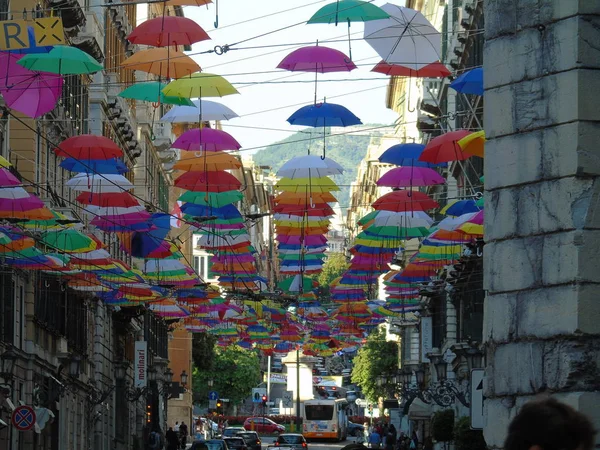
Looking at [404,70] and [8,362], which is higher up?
[404,70]

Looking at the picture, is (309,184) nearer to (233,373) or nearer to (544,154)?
(544,154)

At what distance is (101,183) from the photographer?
98.2 feet

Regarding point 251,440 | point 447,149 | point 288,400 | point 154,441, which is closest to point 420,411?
point 251,440

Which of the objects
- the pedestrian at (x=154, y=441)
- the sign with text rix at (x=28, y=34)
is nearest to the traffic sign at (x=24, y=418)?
the sign with text rix at (x=28, y=34)

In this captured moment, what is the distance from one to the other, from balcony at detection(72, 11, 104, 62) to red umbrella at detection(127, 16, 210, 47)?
60.8 feet

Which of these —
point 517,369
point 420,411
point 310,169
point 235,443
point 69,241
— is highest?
point 310,169

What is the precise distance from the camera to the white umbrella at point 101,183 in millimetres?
29172

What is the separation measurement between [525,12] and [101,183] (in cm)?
1970

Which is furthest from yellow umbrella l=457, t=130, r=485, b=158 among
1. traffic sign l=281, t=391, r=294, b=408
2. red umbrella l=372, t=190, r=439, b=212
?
traffic sign l=281, t=391, r=294, b=408

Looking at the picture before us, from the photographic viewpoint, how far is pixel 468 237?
1296 inches

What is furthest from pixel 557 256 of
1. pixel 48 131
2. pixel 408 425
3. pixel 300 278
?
pixel 408 425

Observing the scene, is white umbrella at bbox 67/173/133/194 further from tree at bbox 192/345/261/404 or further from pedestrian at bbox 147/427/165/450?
tree at bbox 192/345/261/404

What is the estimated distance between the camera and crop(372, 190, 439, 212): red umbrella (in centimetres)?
3303

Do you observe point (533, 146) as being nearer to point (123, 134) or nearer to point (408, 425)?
point (123, 134)
